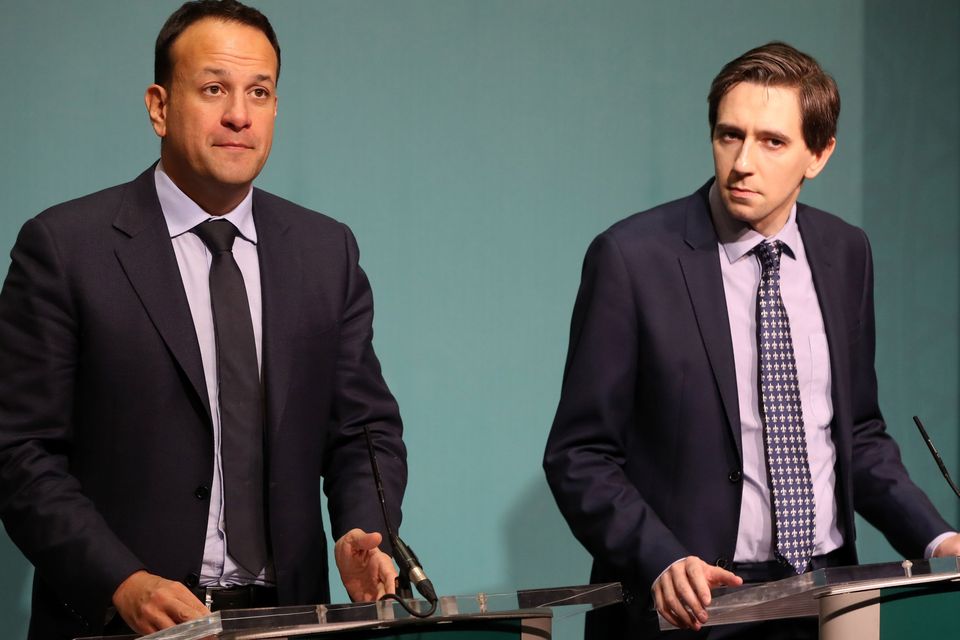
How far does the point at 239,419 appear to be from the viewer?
2297 millimetres

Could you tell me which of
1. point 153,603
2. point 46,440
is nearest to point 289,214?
point 46,440

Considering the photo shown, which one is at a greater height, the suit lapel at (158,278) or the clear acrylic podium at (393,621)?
the suit lapel at (158,278)

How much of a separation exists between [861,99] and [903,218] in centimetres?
36

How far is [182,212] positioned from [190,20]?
0.33 meters

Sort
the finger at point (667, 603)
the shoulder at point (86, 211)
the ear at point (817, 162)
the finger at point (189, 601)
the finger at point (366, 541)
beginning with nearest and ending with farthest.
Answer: the finger at point (189, 601), the finger at point (366, 541), the finger at point (667, 603), the shoulder at point (86, 211), the ear at point (817, 162)

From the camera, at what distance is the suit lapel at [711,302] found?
2490 mm

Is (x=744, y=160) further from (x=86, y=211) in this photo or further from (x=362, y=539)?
(x=86, y=211)

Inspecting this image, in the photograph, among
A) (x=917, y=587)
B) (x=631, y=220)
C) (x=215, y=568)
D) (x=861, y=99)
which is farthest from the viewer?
(x=861, y=99)

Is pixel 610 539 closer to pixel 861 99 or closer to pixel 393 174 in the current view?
pixel 393 174

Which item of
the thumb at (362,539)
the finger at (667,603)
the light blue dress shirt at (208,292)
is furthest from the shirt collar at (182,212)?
the finger at (667,603)

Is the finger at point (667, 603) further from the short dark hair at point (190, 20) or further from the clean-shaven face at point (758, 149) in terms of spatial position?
the short dark hair at point (190, 20)

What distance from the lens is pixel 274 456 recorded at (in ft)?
7.57

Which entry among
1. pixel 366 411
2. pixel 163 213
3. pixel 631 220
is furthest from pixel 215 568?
pixel 631 220

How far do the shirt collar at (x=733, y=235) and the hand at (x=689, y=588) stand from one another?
64 centimetres
